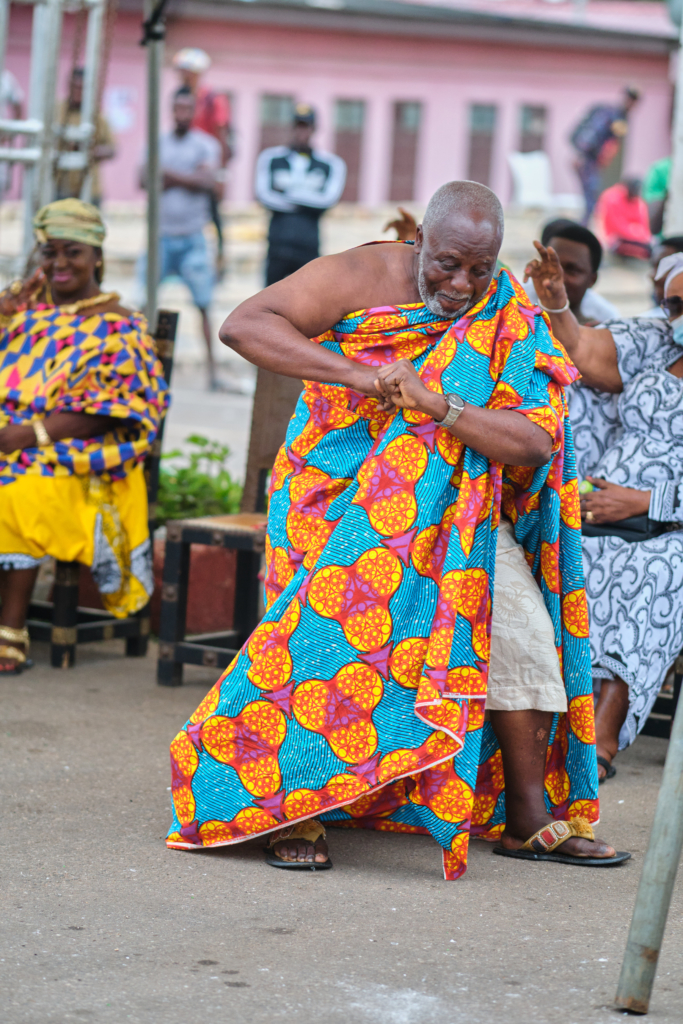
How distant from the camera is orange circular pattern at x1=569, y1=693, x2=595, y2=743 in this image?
369 cm

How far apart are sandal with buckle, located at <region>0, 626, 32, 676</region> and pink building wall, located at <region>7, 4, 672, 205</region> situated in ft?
67.0

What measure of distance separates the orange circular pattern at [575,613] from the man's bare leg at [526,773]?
0.23 m

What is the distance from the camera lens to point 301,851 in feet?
11.4

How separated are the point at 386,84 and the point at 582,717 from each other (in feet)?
79.7

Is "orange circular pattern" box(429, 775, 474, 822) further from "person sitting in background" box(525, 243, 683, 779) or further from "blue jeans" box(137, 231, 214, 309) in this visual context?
"blue jeans" box(137, 231, 214, 309)

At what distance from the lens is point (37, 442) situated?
5117 mm

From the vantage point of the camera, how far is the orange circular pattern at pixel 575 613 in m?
3.66

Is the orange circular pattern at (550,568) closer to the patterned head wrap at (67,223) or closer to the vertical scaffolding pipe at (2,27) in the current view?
the patterned head wrap at (67,223)

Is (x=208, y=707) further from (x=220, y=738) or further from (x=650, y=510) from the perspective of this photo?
(x=650, y=510)

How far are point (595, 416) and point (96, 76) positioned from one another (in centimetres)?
380

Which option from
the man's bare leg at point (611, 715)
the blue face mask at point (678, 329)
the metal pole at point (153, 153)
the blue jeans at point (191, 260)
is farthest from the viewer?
the blue jeans at point (191, 260)

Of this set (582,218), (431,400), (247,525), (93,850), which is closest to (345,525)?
(431,400)

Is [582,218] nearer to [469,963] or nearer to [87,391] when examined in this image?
[87,391]

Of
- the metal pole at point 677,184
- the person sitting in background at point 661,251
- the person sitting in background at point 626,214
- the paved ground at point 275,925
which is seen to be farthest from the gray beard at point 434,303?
the person sitting in background at point 626,214
